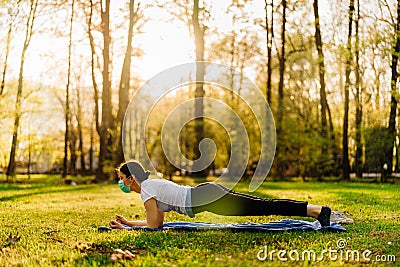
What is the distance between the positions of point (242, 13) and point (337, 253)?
23.1 meters

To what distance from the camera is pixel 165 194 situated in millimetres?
6434

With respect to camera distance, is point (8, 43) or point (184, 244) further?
point (8, 43)

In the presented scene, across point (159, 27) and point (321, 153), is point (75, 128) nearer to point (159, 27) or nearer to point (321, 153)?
point (159, 27)

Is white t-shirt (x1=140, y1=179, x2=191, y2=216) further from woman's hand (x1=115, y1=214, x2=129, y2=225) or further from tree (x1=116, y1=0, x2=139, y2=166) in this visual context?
tree (x1=116, y1=0, x2=139, y2=166)

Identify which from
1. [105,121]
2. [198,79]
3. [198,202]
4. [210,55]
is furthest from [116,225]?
[210,55]

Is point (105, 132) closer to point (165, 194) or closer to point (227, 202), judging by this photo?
point (165, 194)

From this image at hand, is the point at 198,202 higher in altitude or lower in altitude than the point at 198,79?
lower

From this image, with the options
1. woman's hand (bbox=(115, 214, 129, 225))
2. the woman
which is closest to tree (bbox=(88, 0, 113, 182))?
woman's hand (bbox=(115, 214, 129, 225))

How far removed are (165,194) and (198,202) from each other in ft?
1.35

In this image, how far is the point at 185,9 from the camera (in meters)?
25.1

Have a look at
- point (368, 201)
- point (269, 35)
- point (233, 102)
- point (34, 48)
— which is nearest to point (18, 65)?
point (34, 48)

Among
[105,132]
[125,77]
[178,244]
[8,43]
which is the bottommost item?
[178,244]

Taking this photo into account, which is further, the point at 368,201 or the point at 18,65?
the point at 18,65

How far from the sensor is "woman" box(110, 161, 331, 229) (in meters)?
6.30
